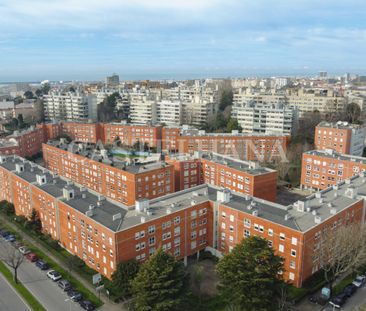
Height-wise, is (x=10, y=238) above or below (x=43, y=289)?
above

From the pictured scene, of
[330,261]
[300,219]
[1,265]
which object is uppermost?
[300,219]

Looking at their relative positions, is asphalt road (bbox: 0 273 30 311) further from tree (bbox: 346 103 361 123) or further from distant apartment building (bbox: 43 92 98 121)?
distant apartment building (bbox: 43 92 98 121)

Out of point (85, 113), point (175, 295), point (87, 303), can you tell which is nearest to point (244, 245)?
point (175, 295)

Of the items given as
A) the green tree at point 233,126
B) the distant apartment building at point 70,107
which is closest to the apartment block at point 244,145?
the green tree at point 233,126

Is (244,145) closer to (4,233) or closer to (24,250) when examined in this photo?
(4,233)

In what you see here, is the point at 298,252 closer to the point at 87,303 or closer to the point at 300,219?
the point at 300,219

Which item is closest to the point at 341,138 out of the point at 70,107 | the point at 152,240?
the point at 152,240

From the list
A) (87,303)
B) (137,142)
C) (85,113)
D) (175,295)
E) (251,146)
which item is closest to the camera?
(175,295)

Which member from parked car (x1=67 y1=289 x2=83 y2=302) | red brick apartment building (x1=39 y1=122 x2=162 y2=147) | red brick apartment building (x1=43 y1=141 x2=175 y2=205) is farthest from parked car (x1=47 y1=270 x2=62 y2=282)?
red brick apartment building (x1=39 y1=122 x2=162 y2=147)
